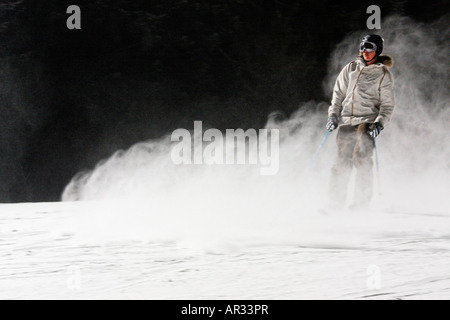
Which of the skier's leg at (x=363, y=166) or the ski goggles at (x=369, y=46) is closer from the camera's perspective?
the ski goggles at (x=369, y=46)

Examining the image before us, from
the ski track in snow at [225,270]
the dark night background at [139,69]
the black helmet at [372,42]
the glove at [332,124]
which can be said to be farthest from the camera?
the dark night background at [139,69]

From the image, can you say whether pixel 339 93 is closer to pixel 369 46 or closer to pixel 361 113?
pixel 361 113

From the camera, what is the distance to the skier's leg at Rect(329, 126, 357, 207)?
3.76 m

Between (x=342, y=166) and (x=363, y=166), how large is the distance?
147 millimetres

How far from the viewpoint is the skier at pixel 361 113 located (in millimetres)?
3598

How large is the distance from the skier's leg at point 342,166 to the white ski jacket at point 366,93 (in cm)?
8

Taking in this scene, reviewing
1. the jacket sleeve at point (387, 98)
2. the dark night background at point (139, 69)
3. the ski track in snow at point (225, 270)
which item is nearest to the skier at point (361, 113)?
the jacket sleeve at point (387, 98)

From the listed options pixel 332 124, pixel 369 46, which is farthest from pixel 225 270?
pixel 369 46

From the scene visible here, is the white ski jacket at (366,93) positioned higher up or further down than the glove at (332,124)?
higher up

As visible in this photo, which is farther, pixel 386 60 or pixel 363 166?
pixel 363 166

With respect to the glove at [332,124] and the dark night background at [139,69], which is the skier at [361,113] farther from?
the dark night background at [139,69]

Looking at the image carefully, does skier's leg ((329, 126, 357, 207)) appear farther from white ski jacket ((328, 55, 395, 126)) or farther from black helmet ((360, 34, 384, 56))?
black helmet ((360, 34, 384, 56))

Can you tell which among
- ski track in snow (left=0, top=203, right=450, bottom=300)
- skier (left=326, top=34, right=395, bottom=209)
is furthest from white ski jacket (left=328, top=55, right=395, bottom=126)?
ski track in snow (left=0, top=203, right=450, bottom=300)

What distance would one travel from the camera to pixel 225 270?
2.47 meters
